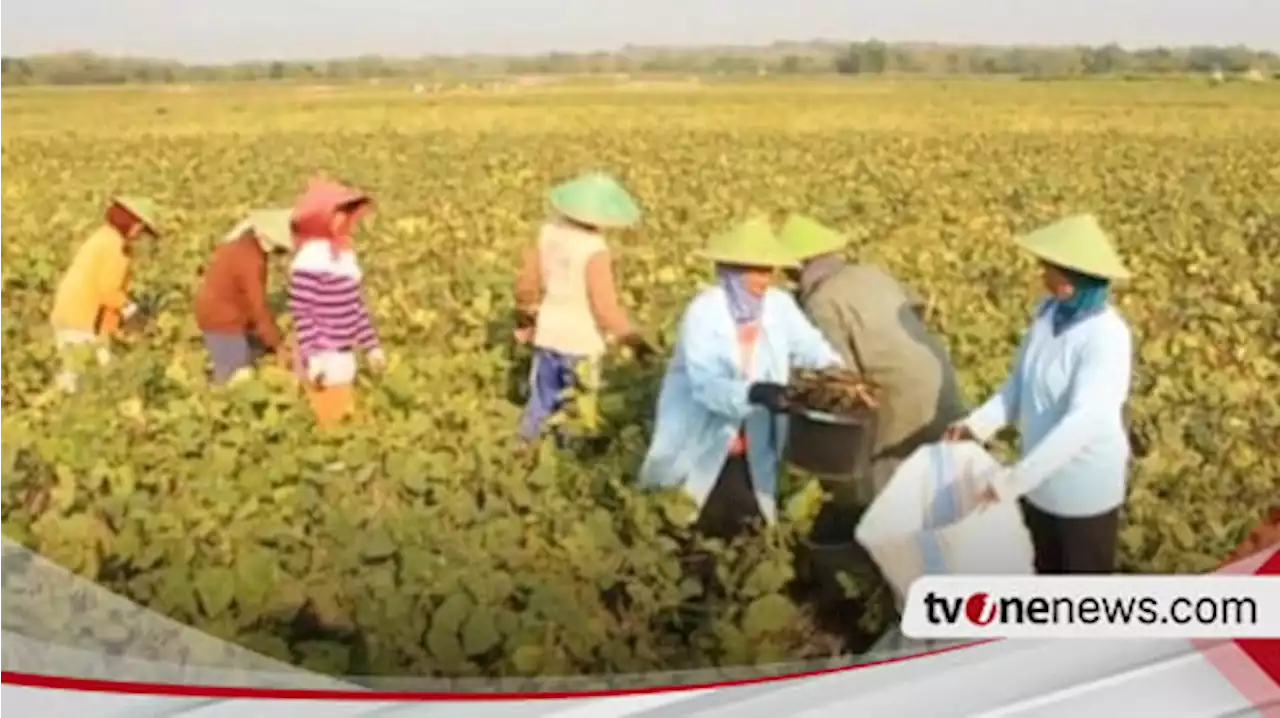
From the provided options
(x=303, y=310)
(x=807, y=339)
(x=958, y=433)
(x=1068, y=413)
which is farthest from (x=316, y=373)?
(x=1068, y=413)

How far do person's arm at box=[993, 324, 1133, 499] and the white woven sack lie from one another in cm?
3

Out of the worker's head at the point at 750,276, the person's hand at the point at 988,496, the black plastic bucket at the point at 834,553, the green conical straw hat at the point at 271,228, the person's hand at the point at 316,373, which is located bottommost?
the black plastic bucket at the point at 834,553

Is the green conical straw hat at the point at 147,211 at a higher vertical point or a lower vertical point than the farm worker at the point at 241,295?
higher

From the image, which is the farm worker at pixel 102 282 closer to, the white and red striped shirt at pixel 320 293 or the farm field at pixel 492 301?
the farm field at pixel 492 301

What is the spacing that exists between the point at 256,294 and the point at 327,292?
73 millimetres

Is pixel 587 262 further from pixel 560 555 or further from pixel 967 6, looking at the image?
pixel 967 6

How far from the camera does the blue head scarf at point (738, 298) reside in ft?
6.59

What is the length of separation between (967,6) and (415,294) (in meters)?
0.65

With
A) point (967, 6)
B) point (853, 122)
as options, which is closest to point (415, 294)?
point (853, 122)

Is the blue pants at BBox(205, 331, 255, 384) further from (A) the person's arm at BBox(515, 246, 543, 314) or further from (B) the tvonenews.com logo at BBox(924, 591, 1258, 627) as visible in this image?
(B) the tvonenews.com logo at BBox(924, 591, 1258, 627)

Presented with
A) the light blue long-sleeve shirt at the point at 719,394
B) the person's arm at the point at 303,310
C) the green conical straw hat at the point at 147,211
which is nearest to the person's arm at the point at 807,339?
the light blue long-sleeve shirt at the point at 719,394

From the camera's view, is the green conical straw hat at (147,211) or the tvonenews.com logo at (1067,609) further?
the tvonenews.com logo at (1067,609)

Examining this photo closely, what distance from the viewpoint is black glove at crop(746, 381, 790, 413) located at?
6.64 ft

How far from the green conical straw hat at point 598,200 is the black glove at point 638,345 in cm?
12
